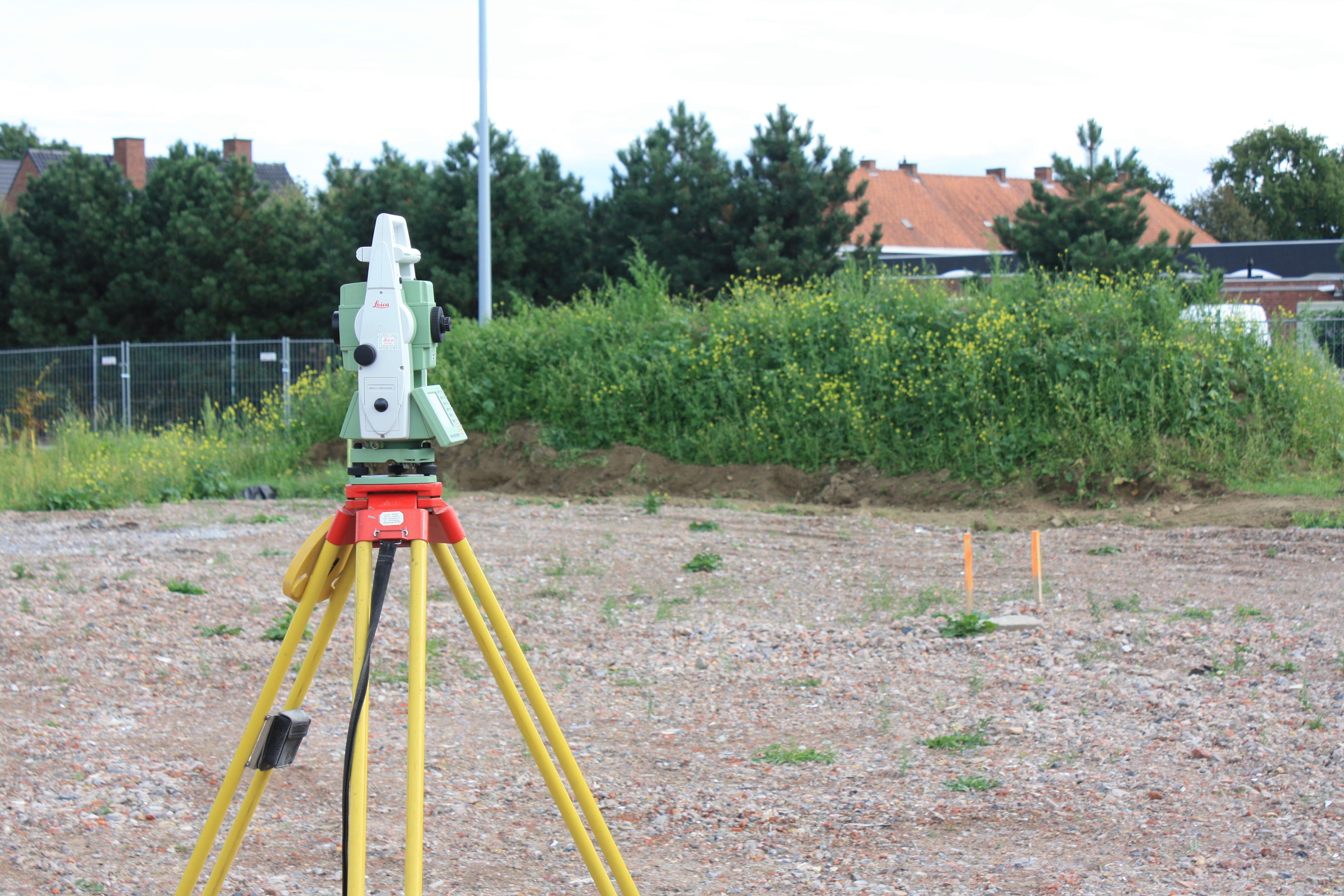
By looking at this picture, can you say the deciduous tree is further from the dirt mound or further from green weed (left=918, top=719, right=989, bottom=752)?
green weed (left=918, top=719, right=989, bottom=752)

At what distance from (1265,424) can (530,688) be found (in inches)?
477

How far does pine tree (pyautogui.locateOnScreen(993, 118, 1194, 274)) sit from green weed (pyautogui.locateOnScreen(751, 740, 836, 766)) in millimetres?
20089

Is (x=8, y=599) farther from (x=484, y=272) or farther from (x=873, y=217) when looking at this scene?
(x=873, y=217)

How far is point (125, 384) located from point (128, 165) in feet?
110

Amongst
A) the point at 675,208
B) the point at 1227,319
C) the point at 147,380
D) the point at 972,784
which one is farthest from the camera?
the point at 675,208

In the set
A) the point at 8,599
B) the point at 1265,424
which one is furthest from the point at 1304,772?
the point at 1265,424

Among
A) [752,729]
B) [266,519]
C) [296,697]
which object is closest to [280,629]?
[752,729]

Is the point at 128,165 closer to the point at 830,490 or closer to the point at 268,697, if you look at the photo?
the point at 830,490

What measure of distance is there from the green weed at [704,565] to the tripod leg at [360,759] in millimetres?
6535

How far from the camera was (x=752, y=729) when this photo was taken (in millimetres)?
5336

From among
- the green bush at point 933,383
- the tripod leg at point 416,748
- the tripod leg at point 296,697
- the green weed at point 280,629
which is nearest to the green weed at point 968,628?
the green weed at point 280,629

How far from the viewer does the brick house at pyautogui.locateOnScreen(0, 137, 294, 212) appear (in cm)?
4997

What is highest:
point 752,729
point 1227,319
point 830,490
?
point 1227,319

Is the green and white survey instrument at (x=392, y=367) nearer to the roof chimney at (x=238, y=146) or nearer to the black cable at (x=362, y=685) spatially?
the black cable at (x=362, y=685)
